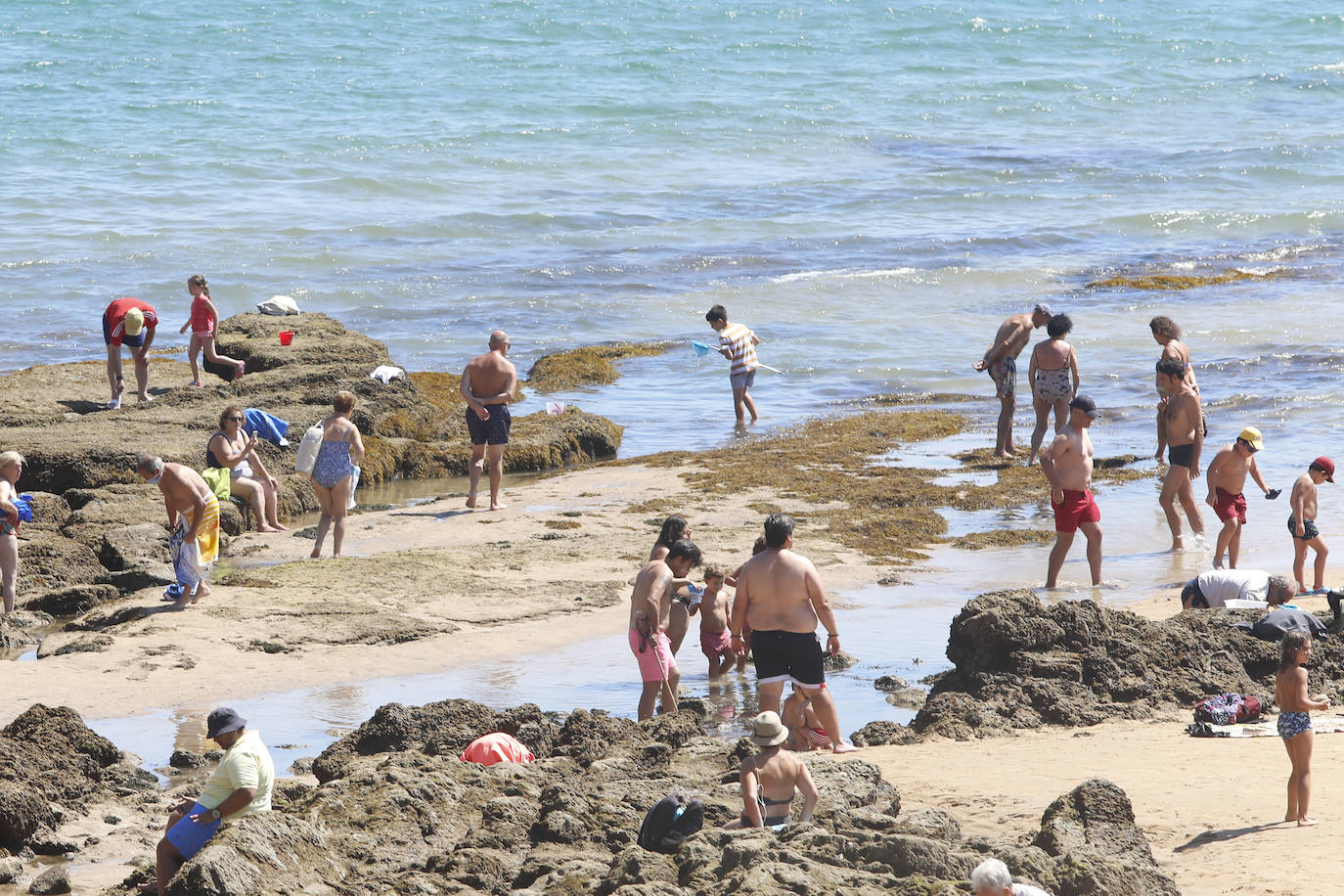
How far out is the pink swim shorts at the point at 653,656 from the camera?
8.55 m

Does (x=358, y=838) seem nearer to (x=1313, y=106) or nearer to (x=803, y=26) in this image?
(x=1313, y=106)

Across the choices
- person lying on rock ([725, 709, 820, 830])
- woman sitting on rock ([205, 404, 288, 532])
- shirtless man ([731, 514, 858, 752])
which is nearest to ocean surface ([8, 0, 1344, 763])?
shirtless man ([731, 514, 858, 752])

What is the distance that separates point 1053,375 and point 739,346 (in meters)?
3.60

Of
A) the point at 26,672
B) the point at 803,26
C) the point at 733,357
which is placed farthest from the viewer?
the point at 803,26

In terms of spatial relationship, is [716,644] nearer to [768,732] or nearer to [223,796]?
[768,732]

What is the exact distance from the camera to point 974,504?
13.7m

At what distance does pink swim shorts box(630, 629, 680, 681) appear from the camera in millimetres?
8555

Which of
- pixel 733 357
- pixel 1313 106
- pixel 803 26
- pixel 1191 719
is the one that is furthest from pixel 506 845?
pixel 803 26

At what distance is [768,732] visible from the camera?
659cm

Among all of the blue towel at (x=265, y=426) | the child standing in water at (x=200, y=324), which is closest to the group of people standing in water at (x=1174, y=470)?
the blue towel at (x=265, y=426)

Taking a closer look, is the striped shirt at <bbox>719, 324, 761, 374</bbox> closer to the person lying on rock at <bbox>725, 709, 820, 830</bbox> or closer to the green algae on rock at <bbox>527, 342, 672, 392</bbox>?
the green algae on rock at <bbox>527, 342, 672, 392</bbox>

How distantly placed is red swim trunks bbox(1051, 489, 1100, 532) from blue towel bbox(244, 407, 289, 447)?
7.08 m

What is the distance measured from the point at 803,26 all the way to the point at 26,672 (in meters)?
47.0

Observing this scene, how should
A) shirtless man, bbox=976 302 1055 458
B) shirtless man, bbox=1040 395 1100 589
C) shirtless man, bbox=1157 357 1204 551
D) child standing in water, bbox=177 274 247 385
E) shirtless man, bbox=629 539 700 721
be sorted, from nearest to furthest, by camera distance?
1. shirtless man, bbox=629 539 700 721
2. shirtless man, bbox=1040 395 1100 589
3. shirtless man, bbox=1157 357 1204 551
4. shirtless man, bbox=976 302 1055 458
5. child standing in water, bbox=177 274 247 385
